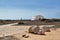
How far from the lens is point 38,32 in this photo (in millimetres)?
16953

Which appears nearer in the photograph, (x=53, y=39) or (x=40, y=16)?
(x=53, y=39)

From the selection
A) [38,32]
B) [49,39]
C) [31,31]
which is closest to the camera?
[49,39]

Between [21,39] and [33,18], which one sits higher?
[33,18]

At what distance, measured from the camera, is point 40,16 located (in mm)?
18547

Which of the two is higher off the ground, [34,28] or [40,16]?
[40,16]

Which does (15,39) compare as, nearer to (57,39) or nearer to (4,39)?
(4,39)

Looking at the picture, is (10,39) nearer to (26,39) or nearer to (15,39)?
(15,39)

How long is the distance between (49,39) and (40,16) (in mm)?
6021

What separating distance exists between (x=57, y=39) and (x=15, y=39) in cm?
346

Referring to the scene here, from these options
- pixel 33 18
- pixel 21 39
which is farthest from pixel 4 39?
pixel 33 18

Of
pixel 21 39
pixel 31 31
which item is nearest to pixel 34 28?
pixel 31 31

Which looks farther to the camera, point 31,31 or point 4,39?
point 31,31

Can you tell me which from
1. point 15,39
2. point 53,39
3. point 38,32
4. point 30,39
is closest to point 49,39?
point 53,39

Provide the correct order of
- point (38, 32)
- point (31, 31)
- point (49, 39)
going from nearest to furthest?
1. point (49, 39)
2. point (38, 32)
3. point (31, 31)
